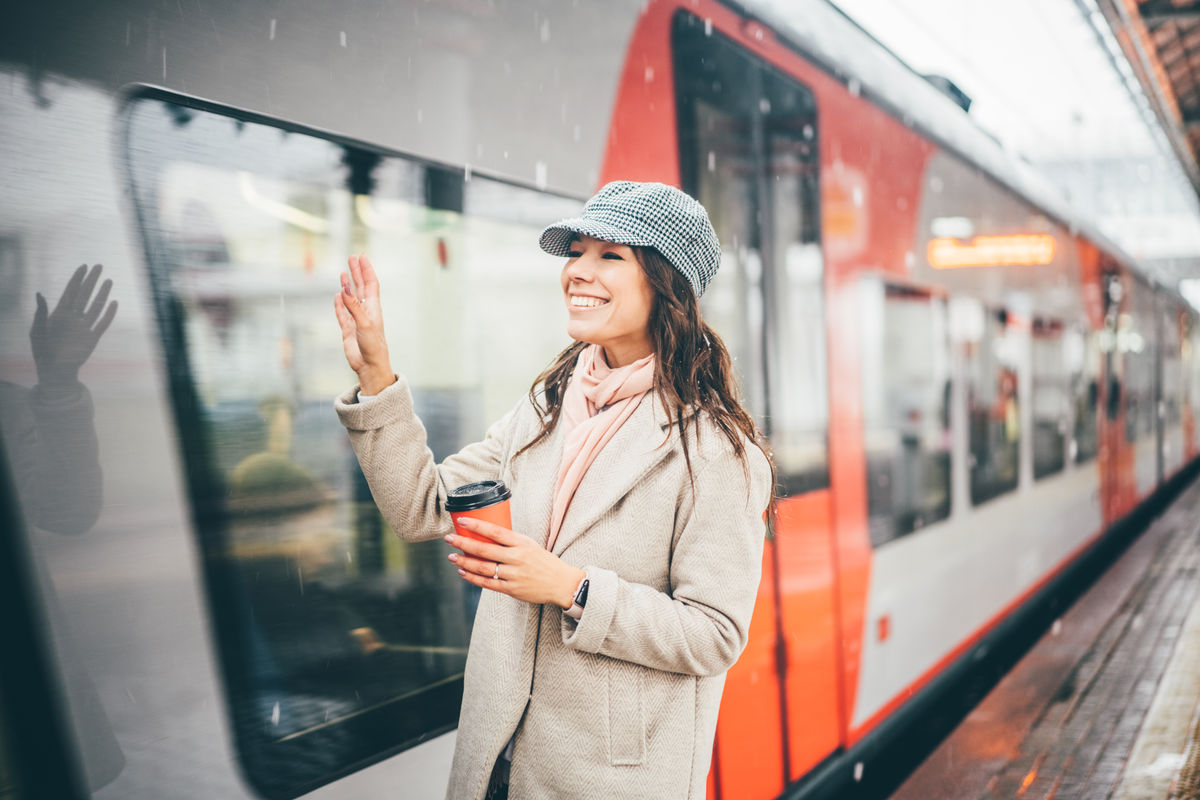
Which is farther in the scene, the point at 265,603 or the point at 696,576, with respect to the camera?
the point at 265,603

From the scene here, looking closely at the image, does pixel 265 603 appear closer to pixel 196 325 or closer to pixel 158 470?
pixel 158 470

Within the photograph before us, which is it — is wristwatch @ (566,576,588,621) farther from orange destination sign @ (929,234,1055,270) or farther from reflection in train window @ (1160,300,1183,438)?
reflection in train window @ (1160,300,1183,438)

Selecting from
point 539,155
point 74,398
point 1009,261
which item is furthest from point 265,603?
point 1009,261

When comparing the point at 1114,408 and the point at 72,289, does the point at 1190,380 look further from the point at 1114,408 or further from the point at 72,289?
the point at 72,289

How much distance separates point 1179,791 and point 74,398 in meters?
3.73

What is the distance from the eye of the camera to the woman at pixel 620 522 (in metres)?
1.41

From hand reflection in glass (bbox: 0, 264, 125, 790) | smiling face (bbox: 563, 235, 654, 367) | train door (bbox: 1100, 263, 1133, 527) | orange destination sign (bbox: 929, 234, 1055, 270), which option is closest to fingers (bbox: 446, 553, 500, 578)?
smiling face (bbox: 563, 235, 654, 367)

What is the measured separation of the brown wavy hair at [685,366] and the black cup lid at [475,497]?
0.25m

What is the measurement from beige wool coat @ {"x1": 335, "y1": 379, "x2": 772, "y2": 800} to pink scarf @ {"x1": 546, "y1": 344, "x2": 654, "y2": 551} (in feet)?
0.05

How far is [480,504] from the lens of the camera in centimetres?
130

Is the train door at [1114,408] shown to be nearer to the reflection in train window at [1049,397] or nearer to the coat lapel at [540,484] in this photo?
the reflection in train window at [1049,397]

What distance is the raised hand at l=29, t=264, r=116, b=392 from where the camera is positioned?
1.23 metres

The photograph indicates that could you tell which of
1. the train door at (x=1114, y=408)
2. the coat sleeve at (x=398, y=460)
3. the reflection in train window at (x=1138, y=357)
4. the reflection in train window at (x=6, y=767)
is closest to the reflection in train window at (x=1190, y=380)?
the reflection in train window at (x=1138, y=357)

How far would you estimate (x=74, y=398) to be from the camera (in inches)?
49.7
